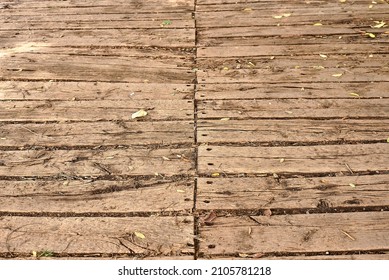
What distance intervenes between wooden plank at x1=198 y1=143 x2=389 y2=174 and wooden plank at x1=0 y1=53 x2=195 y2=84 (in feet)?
3.11

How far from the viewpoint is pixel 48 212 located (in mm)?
2551

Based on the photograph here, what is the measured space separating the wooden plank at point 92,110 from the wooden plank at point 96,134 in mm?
72

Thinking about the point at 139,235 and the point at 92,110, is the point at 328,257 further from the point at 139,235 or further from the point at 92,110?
the point at 92,110

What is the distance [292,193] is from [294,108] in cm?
85

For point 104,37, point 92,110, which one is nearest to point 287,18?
point 104,37

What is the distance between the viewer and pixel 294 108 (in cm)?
334

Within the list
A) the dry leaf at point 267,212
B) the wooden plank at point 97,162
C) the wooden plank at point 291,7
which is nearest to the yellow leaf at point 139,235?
the wooden plank at point 97,162

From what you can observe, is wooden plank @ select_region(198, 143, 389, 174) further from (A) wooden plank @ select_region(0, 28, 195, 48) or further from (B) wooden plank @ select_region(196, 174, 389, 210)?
(A) wooden plank @ select_region(0, 28, 195, 48)

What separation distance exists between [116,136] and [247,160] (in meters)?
0.78

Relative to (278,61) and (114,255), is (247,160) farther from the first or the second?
(278,61)

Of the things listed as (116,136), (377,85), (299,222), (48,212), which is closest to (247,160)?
(299,222)

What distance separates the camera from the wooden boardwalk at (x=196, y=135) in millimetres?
2418

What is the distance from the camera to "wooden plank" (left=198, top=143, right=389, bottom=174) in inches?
110

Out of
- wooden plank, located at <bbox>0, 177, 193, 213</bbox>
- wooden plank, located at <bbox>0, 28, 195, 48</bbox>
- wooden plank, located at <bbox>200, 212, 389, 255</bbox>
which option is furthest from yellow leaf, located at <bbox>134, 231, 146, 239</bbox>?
wooden plank, located at <bbox>0, 28, 195, 48</bbox>
